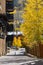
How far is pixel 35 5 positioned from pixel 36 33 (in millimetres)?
3722

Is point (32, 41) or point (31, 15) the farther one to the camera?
point (32, 41)

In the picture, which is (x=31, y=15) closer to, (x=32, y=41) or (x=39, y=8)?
(x=39, y=8)

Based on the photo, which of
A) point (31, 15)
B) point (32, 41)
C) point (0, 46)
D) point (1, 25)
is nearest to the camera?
point (31, 15)

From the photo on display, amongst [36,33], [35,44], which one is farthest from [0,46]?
[36,33]

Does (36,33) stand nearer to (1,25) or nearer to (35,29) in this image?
(35,29)

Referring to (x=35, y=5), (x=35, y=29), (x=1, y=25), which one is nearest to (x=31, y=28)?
(x=35, y=29)

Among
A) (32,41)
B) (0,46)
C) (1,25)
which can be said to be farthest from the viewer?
(1,25)

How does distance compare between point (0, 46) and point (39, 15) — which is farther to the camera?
point (0, 46)

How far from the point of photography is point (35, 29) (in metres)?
39.4

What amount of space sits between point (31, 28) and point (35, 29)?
66 cm

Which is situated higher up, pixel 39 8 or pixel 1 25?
pixel 39 8

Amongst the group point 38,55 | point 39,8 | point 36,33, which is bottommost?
point 38,55

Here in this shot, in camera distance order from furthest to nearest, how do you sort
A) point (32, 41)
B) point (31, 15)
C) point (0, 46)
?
point (0, 46)
point (32, 41)
point (31, 15)

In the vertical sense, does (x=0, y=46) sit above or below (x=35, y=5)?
below
